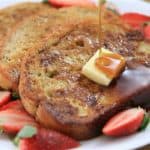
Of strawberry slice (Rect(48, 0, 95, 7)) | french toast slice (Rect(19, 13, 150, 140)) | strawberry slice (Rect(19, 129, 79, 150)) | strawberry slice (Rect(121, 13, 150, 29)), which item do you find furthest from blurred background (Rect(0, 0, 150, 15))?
strawberry slice (Rect(19, 129, 79, 150))

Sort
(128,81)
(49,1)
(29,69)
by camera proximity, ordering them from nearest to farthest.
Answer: (128,81), (29,69), (49,1)

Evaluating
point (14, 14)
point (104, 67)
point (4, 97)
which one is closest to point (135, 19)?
point (14, 14)

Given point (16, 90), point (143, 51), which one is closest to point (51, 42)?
point (16, 90)

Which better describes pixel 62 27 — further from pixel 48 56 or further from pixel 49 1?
pixel 49 1

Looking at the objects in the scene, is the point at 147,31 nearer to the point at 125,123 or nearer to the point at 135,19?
the point at 135,19

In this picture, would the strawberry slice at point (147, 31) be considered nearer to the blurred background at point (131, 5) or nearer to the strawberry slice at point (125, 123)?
the blurred background at point (131, 5)

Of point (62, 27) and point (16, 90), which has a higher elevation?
point (62, 27)
